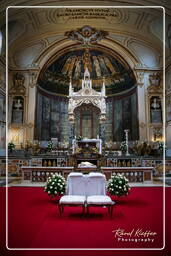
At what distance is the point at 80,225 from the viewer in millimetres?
4457

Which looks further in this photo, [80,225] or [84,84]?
[84,84]

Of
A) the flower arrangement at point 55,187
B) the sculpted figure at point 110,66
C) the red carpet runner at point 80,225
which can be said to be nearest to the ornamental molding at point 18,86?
the sculpted figure at point 110,66

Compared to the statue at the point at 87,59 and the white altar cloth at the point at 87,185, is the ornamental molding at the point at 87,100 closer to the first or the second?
the statue at the point at 87,59

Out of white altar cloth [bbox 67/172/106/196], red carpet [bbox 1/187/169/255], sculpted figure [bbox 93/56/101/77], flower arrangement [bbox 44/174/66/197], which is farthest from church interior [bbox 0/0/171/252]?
white altar cloth [bbox 67/172/106/196]

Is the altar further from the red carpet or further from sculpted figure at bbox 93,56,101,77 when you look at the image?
sculpted figure at bbox 93,56,101,77

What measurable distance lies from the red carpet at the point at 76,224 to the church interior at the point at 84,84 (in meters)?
7.49

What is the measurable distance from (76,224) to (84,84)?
14.0 metres

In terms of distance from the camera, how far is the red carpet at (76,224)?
3.60m

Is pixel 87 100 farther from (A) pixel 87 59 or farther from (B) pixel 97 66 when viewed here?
(A) pixel 87 59

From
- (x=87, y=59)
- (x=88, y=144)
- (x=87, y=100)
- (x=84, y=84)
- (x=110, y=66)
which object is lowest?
(x=88, y=144)

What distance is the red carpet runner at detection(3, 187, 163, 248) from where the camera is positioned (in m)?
3.62

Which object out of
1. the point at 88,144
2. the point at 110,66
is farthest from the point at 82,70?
the point at 88,144

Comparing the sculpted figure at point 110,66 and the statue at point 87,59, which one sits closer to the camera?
the statue at point 87,59

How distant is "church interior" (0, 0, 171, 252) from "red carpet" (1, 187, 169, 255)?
24.6ft
